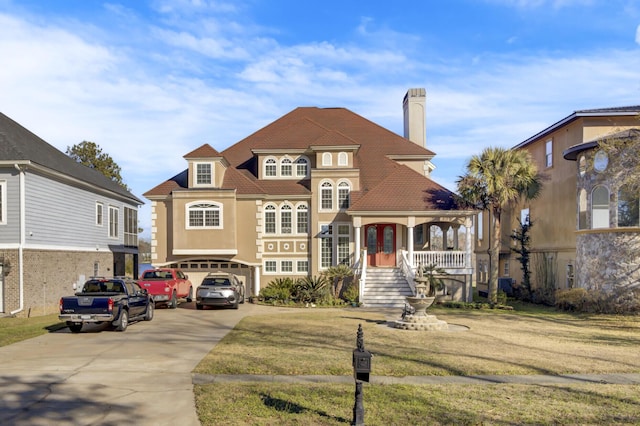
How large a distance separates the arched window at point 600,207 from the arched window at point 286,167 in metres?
16.0

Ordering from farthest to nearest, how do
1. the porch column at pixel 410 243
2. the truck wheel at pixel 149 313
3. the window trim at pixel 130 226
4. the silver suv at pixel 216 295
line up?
1. the window trim at pixel 130 226
2. the porch column at pixel 410 243
3. the silver suv at pixel 216 295
4. the truck wheel at pixel 149 313

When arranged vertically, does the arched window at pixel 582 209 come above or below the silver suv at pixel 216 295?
above

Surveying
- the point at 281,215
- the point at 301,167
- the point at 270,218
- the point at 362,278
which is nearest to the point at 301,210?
the point at 281,215

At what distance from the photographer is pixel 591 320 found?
20.1 m

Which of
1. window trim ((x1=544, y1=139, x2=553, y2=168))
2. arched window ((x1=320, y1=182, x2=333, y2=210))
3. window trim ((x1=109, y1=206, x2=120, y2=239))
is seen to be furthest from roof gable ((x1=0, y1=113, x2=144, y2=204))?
window trim ((x1=544, y1=139, x2=553, y2=168))

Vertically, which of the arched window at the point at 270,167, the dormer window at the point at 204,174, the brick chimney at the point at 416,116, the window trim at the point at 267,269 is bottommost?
the window trim at the point at 267,269

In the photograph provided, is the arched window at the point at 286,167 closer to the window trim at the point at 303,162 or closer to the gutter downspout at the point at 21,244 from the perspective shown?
the window trim at the point at 303,162

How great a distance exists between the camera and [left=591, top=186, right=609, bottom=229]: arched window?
2322cm

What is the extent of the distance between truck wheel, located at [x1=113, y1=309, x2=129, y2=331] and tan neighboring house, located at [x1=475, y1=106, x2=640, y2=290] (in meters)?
19.3

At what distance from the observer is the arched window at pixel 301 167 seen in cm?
3062

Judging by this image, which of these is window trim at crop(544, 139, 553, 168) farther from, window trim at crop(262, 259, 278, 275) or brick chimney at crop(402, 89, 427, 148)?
window trim at crop(262, 259, 278, 275)

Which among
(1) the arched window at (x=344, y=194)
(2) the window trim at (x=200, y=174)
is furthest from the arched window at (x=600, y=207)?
(2) the window trim at (x=200, y=174)

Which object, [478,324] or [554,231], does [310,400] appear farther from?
[554,231]

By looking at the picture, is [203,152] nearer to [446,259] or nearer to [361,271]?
[361,271]
